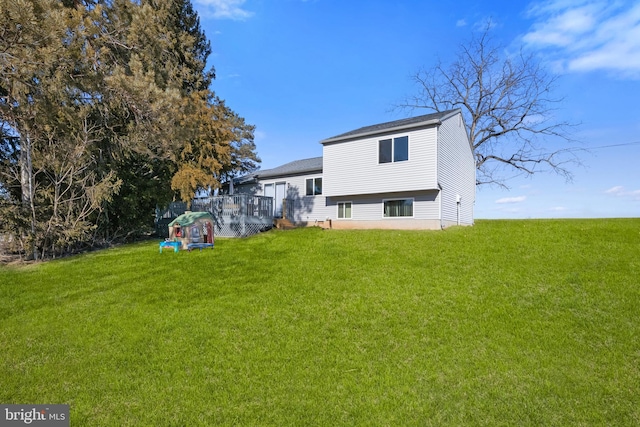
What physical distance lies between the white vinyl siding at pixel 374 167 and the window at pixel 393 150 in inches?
5.5

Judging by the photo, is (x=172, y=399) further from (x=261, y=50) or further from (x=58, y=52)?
(x=261, y=50)

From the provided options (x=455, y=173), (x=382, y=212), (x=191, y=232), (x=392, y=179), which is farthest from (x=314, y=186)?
(x=191, y=232)

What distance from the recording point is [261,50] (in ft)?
42.5

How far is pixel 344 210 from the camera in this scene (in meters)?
17.7

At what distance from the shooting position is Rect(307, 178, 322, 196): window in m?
18.8

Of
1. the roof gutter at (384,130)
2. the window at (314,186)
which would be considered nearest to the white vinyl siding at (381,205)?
the window at (314,186)

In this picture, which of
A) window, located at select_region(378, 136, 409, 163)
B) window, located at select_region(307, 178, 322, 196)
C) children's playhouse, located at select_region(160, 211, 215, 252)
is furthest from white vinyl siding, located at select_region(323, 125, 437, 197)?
children's playhouse, located at select_region(160, 211, 215, 252)

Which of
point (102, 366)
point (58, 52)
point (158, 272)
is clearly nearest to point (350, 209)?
point (158, 272)

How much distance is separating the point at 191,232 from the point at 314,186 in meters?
8.81

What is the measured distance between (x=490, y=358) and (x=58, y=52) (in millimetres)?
10815

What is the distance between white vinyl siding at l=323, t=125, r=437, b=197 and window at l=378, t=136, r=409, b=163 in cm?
14

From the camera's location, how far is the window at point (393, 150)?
1505 cm

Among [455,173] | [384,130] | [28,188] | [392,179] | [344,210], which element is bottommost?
[344,210]

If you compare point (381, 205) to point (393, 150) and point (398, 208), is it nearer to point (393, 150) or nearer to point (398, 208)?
point (398, 208)
